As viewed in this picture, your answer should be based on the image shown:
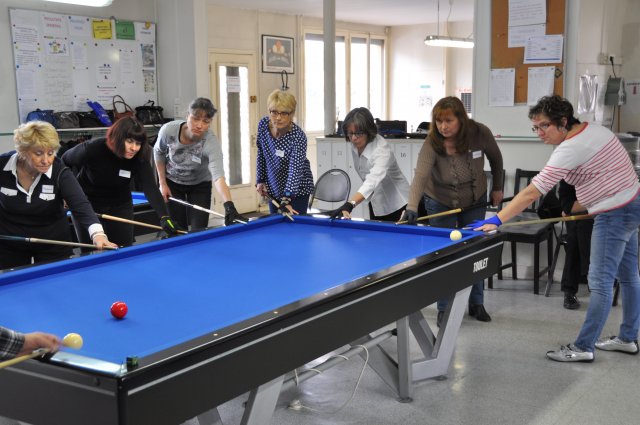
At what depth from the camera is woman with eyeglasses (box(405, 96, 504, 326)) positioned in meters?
4.02

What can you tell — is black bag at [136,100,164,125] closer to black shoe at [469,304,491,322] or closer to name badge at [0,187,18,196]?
name badge at [0,187,18,196]

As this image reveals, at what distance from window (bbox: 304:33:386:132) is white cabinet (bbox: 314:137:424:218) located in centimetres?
210

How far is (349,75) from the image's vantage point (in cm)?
1088

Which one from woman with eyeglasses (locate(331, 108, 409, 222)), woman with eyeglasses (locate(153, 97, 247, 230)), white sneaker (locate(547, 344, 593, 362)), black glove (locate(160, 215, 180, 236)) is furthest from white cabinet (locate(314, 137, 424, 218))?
black glove (locate(160, 215, 180, 236))

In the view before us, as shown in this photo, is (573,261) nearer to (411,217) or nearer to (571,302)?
(571,302)

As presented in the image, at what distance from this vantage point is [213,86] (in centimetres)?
852

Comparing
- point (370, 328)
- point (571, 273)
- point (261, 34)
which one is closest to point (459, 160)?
point (571, 273)

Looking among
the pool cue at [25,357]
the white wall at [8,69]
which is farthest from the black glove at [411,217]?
the white wall at [8,69]

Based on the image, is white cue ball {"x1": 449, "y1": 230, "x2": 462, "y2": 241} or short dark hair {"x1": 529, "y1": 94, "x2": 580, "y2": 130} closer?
white cue ball {"x1": 449, "y1": 230, "x2": 462, "y2": 241}

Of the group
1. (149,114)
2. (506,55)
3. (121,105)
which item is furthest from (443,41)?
(121,105)

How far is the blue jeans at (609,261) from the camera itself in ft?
11.4

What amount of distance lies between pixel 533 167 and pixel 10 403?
14.3ft

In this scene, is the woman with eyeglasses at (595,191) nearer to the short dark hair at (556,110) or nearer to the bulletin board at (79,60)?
the short dark hair at (556,110)

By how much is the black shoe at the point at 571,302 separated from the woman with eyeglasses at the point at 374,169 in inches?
52.0
